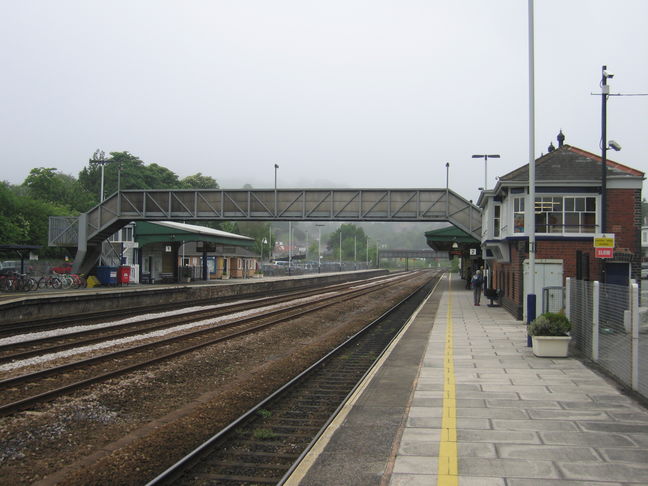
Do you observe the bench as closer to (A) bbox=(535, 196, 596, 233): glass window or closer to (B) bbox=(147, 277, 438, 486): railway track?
(A) bbox=(535, 196, 596, 233): glass window

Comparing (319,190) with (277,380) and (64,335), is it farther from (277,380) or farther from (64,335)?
(277,380)

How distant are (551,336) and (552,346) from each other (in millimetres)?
208

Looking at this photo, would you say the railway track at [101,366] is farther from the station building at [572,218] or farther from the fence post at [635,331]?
the station building at [572,218]

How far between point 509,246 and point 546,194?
3733mm

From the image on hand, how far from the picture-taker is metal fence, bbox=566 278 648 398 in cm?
886

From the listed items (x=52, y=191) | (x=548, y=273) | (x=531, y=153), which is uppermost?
(x=52, y=191)

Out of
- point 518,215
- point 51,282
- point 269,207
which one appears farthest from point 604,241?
point 51,282

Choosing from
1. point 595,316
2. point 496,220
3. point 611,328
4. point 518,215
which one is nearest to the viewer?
point 611,328

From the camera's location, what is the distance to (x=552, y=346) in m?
12.4

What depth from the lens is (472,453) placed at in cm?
606

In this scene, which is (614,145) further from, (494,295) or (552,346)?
(494,295)

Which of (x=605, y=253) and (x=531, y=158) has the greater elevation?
(x=531, y=158)

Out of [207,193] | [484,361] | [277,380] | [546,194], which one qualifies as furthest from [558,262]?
[207,193]

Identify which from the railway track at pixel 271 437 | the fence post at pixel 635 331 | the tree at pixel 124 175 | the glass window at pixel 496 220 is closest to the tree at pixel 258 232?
the tree at pixel 124 175
